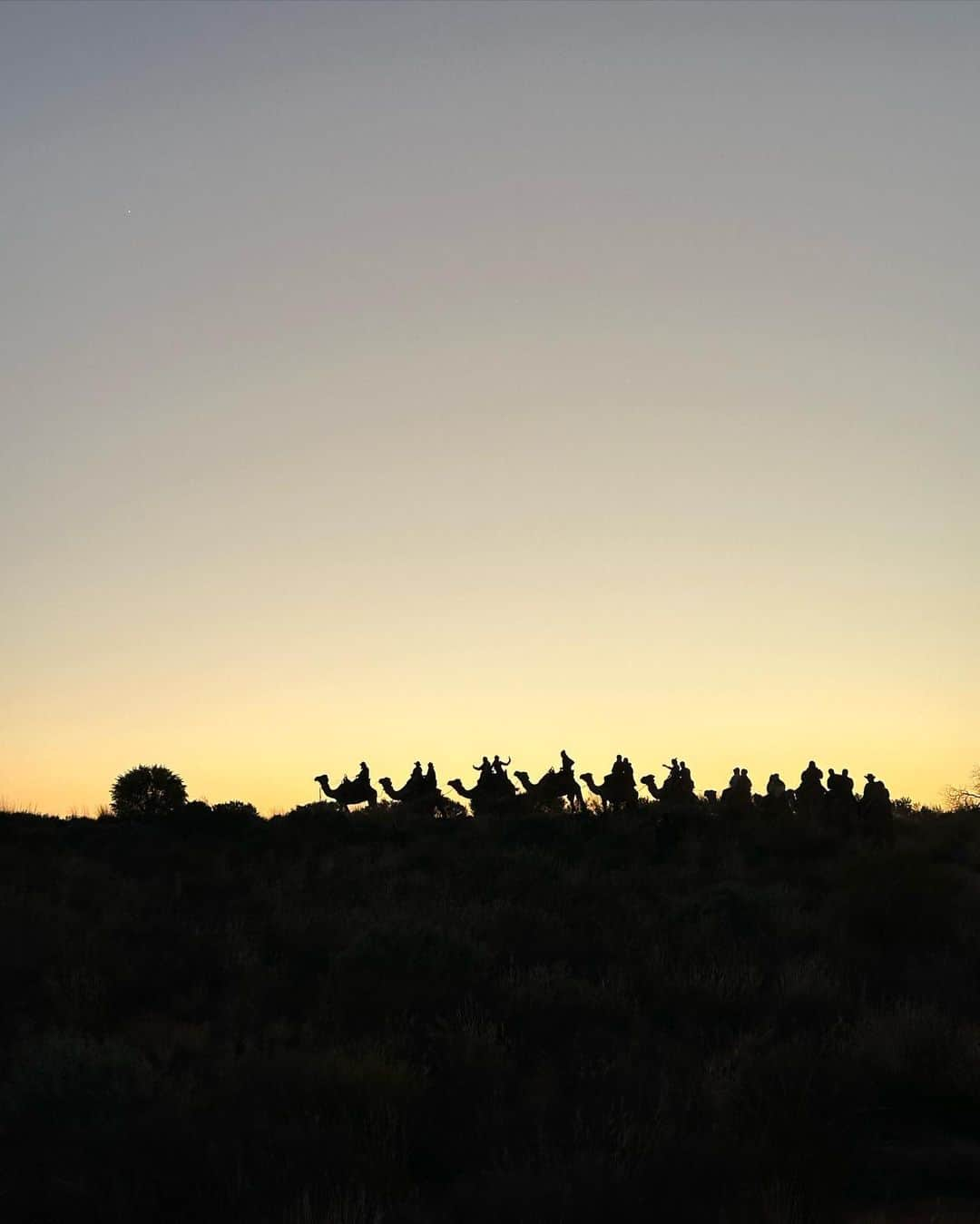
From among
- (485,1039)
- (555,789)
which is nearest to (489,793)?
(555,789)

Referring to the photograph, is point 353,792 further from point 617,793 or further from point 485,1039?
point 485,1039

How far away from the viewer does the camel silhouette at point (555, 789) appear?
1417 inches

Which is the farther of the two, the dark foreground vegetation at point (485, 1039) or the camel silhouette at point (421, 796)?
the camel silhouette at point (421, 796)

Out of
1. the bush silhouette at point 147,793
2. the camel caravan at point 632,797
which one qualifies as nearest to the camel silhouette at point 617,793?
the camel caravan at point 632,797

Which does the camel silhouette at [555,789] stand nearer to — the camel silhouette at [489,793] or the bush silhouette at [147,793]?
the camel silhouette at [489,793]

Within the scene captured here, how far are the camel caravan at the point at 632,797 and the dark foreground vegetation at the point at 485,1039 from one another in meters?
5.39

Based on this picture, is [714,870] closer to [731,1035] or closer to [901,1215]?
[731,1035]

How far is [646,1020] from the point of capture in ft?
51.3

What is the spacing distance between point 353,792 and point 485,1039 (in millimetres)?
24382

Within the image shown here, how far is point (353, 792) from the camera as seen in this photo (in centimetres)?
3791

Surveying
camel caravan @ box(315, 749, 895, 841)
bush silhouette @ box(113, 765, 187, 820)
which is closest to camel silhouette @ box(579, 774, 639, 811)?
camel caravan @ box(315, 749, 895, 841)

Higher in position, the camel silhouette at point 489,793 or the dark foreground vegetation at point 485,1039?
the camel silhouette at point 489,793

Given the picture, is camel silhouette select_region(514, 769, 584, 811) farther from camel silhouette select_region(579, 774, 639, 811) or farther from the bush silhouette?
the bush silhouette

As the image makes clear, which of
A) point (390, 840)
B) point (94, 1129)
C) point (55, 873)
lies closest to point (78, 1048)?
point (94, 1129)
